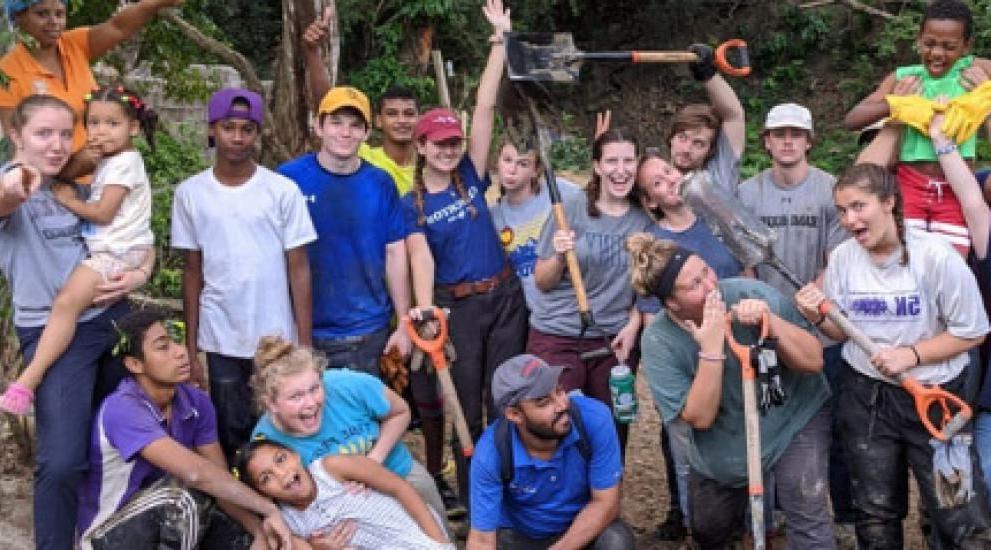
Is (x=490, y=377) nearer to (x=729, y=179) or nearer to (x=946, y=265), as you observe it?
(x=729, y=179)

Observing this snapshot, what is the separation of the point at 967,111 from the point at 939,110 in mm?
99

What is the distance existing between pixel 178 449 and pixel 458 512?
1.57 meters

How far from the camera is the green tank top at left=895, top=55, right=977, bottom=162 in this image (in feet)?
13.7

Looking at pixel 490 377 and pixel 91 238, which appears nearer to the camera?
pixel 91 238

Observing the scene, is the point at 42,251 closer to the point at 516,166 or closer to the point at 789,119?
the point at 516,166

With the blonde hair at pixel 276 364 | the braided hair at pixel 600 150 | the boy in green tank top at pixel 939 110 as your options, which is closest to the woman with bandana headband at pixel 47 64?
the blonde hair at pixel 276 364

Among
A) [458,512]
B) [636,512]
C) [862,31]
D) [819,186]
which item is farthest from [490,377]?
[862,31]

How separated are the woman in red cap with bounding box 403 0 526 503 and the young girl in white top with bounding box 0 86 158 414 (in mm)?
1139

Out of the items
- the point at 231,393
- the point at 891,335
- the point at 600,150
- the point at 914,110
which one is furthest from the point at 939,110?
Result: the point at 231,393

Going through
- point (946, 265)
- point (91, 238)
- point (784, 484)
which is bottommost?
point (784, 484)

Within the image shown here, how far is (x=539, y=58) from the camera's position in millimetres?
4891

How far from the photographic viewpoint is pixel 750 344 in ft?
12.6

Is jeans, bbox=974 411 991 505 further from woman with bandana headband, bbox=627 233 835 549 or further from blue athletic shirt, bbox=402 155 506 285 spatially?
blue athletic shirt, bbox=402 155 506 285

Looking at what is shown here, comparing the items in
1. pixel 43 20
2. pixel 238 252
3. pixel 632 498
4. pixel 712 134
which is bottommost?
pixel 632 498
